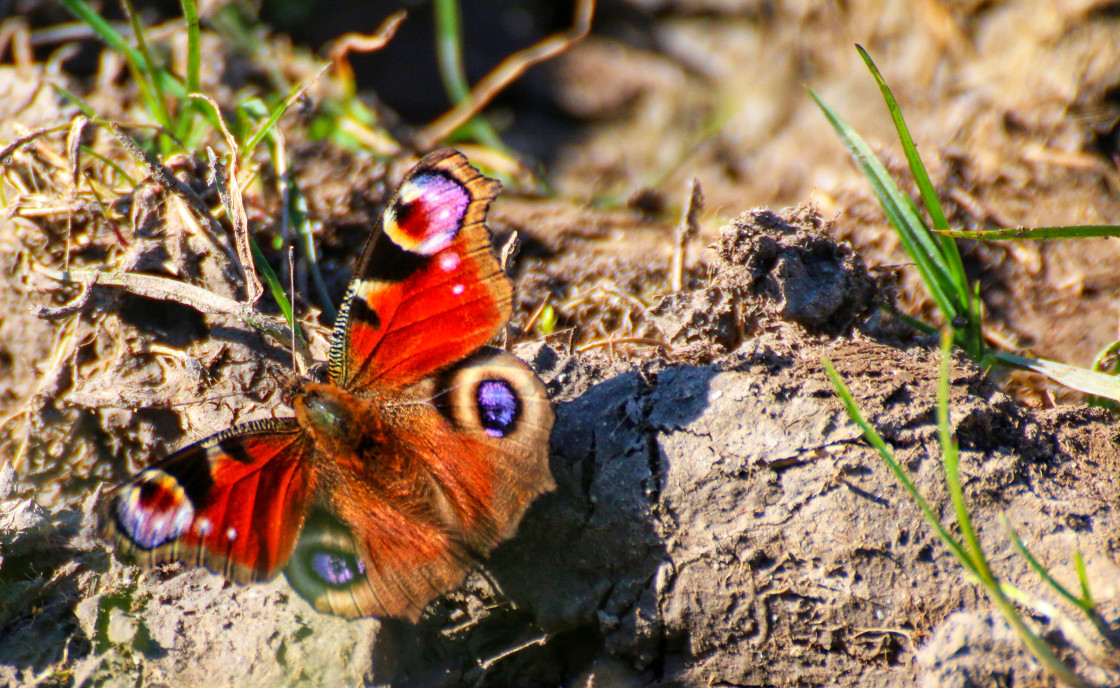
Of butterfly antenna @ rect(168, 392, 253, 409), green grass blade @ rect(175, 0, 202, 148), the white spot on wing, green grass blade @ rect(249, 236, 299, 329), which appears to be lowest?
butterfly antenna @ rect(168, 392, 253, 409)

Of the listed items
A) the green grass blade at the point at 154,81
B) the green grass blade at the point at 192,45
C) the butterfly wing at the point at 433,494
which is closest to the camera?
the butterfly wing at the point at 433,494

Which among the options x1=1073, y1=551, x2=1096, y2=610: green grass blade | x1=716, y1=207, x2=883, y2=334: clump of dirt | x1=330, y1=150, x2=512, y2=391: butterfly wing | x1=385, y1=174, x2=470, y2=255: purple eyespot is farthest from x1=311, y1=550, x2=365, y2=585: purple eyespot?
x1=1073, y1=551, x2=1096, y2=610: green grass blade

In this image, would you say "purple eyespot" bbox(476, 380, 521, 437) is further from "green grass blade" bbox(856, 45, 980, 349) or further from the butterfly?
"green grass blade" bbox(856, 45, 980, 349)

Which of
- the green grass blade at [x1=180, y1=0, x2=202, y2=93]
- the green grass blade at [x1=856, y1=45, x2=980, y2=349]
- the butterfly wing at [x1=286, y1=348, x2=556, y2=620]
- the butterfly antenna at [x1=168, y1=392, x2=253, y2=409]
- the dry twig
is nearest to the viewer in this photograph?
the butterfly wing at [x1=286, y1=348, x2=556, y2=620]

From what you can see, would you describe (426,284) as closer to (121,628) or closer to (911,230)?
(121,628)

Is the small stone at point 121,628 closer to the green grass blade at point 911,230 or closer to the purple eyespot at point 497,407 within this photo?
the purple eyespot at point 497,407

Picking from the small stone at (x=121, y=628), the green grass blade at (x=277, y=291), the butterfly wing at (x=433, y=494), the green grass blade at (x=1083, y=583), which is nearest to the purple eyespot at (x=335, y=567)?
the butterfly wing at (x=433, y=494)

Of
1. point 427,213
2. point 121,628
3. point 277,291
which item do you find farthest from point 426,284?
point 121,628
